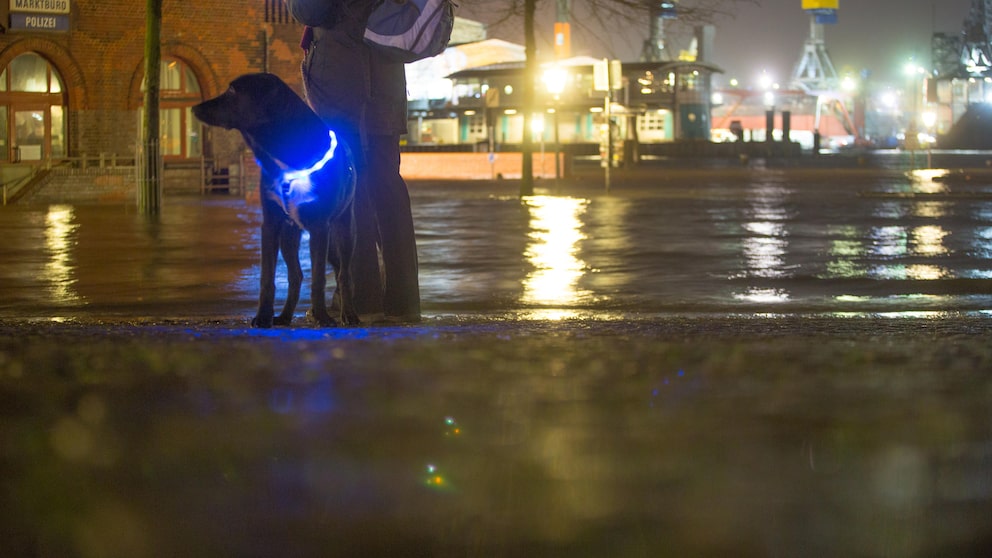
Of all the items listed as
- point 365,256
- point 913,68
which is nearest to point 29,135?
point 365,256

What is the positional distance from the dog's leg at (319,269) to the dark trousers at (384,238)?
49 cm

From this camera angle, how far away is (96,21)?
3484 centimetres

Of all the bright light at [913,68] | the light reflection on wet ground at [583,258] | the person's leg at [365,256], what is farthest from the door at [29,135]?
the bright light at [913,68]

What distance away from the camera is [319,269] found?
702 cm

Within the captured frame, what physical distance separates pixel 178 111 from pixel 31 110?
4424mm

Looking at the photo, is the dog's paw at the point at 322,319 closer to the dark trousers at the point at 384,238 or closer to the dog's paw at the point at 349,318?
the dog's paw at the point at 349,318

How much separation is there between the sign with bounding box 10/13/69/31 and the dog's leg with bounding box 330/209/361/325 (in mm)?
27348

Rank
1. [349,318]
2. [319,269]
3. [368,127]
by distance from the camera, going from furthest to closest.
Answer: [368,127]
[349,318]
[319,269]

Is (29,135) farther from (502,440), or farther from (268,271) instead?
(502,440)

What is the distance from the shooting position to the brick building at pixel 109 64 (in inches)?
1369

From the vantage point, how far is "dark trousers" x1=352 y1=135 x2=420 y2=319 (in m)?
7.60

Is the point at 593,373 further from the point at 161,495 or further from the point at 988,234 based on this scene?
the point at 988,234

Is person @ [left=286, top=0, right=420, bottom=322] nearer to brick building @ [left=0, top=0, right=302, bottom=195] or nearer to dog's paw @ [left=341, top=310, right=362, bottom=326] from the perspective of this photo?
dog's paw @ [left=341, top=310, right=362, bottom=326]

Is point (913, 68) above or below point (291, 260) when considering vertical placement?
above
